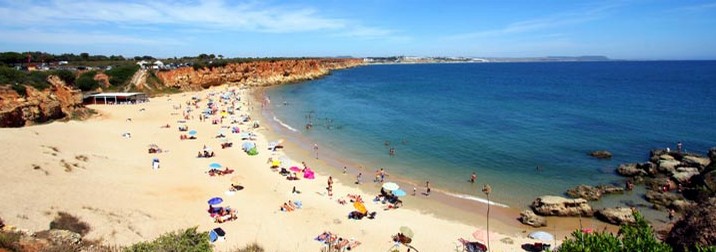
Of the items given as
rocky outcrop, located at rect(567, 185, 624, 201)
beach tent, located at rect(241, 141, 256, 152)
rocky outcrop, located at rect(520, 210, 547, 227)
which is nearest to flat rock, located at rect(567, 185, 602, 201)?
rocky outcrop, located at rect(567, 185, 624, 201)

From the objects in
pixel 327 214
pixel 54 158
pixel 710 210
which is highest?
pixel 710 210

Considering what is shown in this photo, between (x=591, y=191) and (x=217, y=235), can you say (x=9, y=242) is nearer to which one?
(x=217, y=235)

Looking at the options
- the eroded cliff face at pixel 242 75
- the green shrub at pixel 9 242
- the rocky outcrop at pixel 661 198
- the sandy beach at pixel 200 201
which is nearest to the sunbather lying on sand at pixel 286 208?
the sandy beach at pixel 200 201

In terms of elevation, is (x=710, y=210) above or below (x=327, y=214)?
above

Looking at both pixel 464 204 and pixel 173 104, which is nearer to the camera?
pixel 464 204

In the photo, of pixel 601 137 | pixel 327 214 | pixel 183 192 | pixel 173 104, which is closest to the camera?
pixel 327 214

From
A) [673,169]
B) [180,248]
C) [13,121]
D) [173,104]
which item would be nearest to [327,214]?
[180,248]

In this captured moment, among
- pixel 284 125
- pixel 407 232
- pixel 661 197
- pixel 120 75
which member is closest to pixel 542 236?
pixel 407 232

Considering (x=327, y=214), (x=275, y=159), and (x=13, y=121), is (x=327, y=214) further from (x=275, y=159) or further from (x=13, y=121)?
(x=13, y=121)
